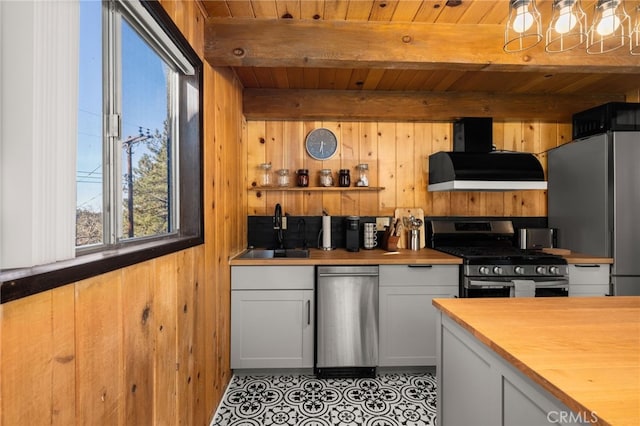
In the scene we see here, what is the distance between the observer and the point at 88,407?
2.65 feet

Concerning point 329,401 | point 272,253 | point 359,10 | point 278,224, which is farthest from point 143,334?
point 359,10

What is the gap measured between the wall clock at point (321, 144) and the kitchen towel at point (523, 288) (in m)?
1.95

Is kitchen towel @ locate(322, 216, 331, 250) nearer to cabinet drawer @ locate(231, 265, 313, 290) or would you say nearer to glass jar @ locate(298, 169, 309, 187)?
glass jar @ locate(298, 169, 309, 187)

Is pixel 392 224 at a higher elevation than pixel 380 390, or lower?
higher

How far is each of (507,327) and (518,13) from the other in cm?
122

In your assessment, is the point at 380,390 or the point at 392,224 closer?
the point at 380,390

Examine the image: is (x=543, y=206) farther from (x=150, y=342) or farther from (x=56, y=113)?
(x=56, y=113)

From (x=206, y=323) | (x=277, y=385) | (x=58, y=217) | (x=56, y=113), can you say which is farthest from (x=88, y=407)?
(x=277, y=385)

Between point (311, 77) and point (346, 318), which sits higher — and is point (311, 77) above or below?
above

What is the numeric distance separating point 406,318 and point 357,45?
1994mm

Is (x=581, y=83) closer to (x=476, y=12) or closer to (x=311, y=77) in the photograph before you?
(x=476, y=12)

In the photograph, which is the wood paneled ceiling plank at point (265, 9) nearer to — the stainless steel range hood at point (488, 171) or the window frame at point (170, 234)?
the window frame at point (170, 234)

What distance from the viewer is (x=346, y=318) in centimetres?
234

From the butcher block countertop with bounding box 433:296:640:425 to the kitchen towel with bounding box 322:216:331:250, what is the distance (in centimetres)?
158
